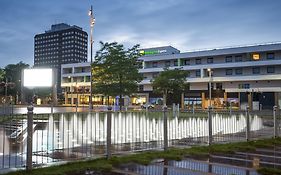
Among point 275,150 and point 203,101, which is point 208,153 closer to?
point 275,150

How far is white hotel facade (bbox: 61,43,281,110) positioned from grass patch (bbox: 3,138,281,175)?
1946 inches

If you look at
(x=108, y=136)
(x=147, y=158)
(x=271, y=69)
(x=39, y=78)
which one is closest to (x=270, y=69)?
(x=271, y=69)

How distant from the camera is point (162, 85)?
201 feet

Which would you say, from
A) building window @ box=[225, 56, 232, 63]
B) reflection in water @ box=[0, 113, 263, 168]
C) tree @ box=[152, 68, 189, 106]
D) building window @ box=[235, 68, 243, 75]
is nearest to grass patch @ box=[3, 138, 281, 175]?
reflection in water @ box=[0, 113, 263, 168]

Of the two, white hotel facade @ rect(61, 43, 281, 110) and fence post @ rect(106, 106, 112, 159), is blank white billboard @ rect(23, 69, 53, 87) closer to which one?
fence post @ rect(106, 106, 112, 159)

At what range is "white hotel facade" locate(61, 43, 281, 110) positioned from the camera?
63875 millimetres

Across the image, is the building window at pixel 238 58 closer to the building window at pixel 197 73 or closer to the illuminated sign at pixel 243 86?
the illuminated sign at pixel 243 86

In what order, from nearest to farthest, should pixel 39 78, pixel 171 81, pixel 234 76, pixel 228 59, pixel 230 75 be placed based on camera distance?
pixel 39 78
pixel 171 81
pixel 234 76
pixel 230 75
pixel 228 59

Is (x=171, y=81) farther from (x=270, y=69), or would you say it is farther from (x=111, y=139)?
(x=111, y=139)

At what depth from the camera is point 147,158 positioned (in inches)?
340

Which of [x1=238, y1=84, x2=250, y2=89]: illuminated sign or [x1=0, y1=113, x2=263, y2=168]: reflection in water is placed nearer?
[x1=0, y1=113, x2=263, y2=168]: reflection in water

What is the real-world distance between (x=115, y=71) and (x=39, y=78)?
15244 millimetres

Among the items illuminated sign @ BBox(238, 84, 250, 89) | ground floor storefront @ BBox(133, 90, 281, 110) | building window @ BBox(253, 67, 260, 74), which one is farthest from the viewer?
illuminated sign @ BBox(238, 84, 250, 89)

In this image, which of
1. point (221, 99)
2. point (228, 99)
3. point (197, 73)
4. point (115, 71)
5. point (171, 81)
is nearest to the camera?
point (115, 71)
